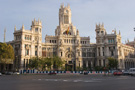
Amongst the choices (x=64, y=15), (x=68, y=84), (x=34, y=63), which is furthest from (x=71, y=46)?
(x=68, y=84)

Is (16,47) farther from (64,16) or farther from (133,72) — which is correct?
(133,72)

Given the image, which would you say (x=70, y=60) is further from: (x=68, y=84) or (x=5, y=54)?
(x=68, y=84)

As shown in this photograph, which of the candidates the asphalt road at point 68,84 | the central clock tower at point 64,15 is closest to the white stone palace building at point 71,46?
the central clock tower at point 64,15

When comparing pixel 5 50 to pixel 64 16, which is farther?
pixel 64 16

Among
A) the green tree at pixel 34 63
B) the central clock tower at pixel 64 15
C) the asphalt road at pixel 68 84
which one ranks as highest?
the central clock tower at pixel 64 15

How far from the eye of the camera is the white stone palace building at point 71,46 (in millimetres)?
92769

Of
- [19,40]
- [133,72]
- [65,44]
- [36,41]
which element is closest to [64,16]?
[65,44]

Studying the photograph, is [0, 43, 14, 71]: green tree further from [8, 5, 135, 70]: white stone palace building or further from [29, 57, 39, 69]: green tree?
[8, 5, 135, 70]: white stone palace building

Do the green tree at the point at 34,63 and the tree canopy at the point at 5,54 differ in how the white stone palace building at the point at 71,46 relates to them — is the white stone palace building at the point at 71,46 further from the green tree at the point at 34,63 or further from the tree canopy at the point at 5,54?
the tree canopy at the point at 5,54

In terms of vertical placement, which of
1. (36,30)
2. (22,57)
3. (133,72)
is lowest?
(133,72)

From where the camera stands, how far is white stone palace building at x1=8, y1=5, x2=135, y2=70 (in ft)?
304

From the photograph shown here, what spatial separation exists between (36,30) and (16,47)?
14.7m

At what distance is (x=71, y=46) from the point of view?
4050 inches

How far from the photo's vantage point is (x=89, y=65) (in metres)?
105
